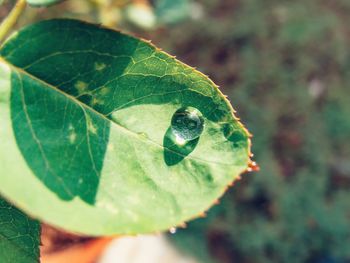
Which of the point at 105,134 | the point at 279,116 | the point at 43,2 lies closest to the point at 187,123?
the point at 105,134

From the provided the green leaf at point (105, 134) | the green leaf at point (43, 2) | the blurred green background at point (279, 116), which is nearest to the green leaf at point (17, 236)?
the green leaf at point (105, 134)

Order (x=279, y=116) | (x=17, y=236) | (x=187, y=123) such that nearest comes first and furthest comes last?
(x=187, y=123)
(x=17, y=236)
(x=279, y=116)

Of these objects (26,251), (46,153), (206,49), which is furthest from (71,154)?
(206,49)

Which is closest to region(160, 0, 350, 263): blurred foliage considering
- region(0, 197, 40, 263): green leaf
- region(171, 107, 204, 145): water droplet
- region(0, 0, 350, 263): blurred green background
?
region(0, 0, 350, 263): blurred green background

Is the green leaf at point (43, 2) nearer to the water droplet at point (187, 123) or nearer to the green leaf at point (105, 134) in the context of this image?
the green leaf at point (105, 134)

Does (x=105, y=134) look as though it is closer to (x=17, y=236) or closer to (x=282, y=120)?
(x=17, y=236)

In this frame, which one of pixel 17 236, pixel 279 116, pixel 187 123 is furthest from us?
pixel 279 116

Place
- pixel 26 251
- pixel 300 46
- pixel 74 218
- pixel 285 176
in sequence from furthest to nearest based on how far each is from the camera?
pixel 300 46, pixel 285 176, pixel 26 251, pixel 74 218

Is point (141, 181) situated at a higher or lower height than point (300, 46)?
lower

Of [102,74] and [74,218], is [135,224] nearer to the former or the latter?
[74,218]
